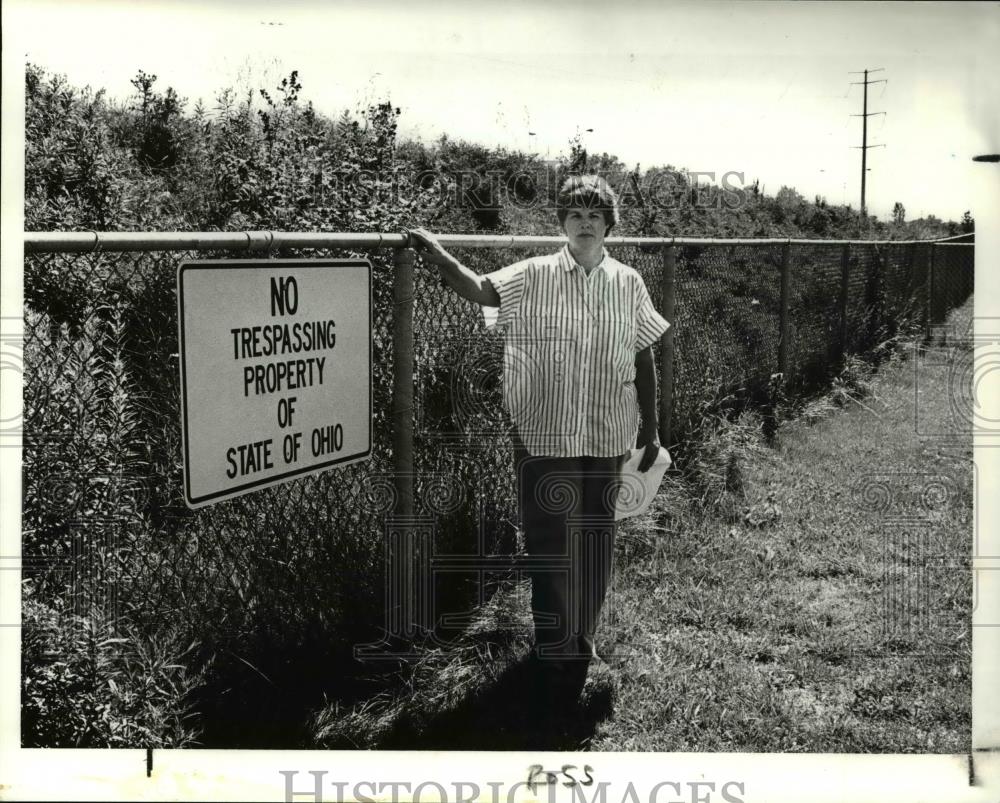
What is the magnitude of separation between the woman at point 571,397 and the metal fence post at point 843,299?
3.90 feet

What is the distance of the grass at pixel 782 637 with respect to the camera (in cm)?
376

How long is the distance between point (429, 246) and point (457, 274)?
13cm

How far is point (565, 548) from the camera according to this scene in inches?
152

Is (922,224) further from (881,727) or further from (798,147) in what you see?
(881,727)

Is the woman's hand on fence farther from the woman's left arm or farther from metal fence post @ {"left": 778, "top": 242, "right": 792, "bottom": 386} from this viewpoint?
metal fence post @ {"left": 778, "top": 242, "right": 792, "bottom": 386}

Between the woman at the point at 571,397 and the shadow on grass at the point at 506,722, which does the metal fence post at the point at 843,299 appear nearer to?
the woman at the point at 571,397

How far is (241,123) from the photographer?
376 centimetres

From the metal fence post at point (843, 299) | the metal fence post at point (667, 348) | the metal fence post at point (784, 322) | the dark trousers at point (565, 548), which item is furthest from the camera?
the metal fence post at point (784, 322)

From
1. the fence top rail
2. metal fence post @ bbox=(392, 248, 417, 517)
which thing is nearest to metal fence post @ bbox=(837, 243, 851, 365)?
the fence top rail

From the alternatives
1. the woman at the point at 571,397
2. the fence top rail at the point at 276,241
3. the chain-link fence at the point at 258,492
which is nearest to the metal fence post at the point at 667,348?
the chain-link fence at the point at 258,492

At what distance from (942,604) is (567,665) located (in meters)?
1.29

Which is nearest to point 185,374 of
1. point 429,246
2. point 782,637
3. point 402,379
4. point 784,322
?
point 402,379

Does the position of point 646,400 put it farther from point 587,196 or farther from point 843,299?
point 843,299

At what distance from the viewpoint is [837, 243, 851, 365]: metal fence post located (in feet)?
15.4
